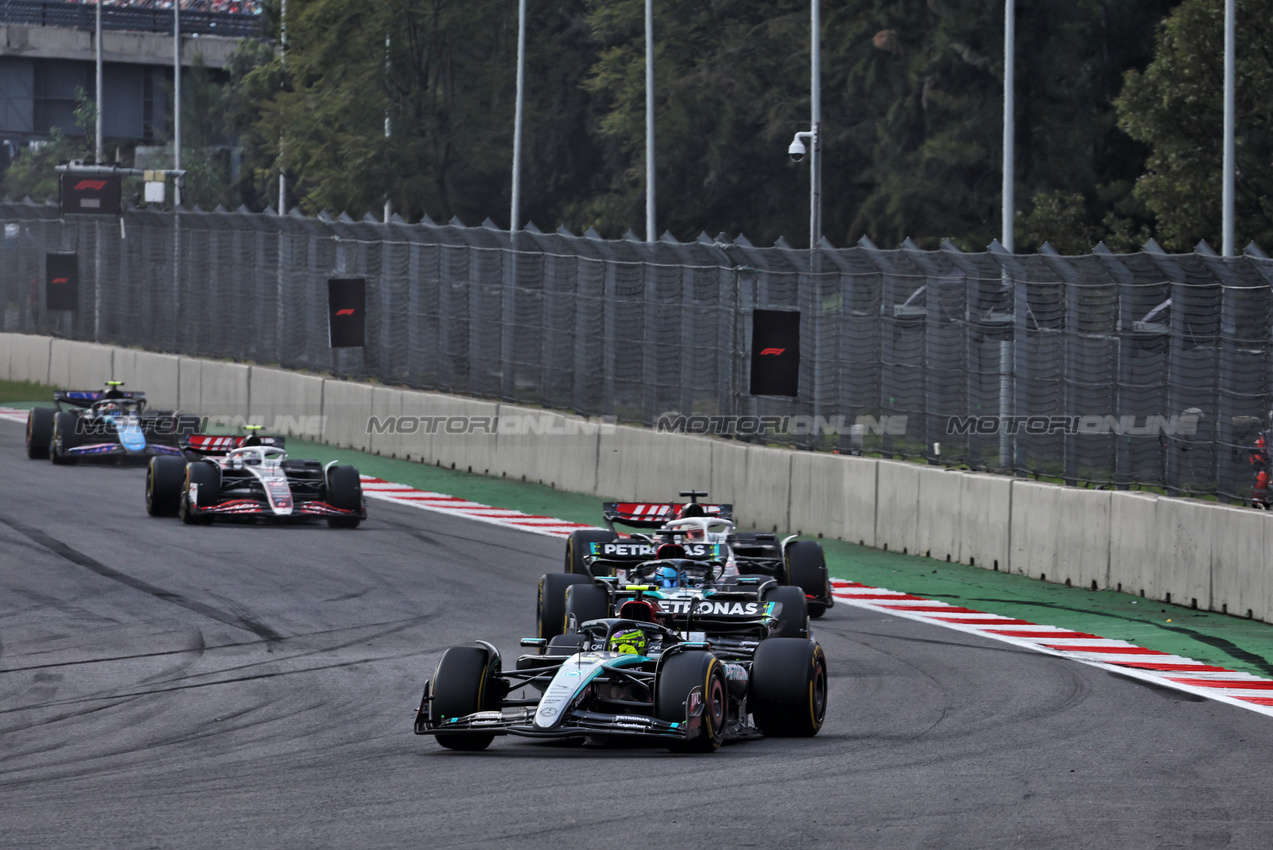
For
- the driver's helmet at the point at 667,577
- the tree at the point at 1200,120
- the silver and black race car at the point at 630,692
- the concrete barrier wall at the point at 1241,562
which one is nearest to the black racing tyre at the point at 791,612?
the driver's helmet at the point at 667,577

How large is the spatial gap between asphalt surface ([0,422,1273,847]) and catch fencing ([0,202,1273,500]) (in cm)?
318

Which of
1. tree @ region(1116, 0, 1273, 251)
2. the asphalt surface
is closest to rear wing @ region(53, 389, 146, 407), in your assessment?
the asphalt surface

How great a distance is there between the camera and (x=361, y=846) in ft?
26.3

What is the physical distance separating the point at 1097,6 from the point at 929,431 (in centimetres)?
3033

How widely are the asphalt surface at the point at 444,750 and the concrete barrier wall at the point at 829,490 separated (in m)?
2.41

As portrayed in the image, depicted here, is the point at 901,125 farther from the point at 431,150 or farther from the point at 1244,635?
the point at 1244,635

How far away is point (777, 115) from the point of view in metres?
53.8

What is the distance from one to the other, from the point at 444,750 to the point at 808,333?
39.3ft

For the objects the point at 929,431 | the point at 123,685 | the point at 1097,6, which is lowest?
the point at 123,685

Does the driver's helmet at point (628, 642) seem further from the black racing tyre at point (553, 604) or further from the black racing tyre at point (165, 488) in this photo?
the black racing tyre at point (165, 488)

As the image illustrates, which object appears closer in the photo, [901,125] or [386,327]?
[386,327]

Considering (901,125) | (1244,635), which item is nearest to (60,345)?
(901,125)

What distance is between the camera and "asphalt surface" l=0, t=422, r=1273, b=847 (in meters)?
8.47

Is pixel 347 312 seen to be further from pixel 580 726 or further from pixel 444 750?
pixel 580 726
